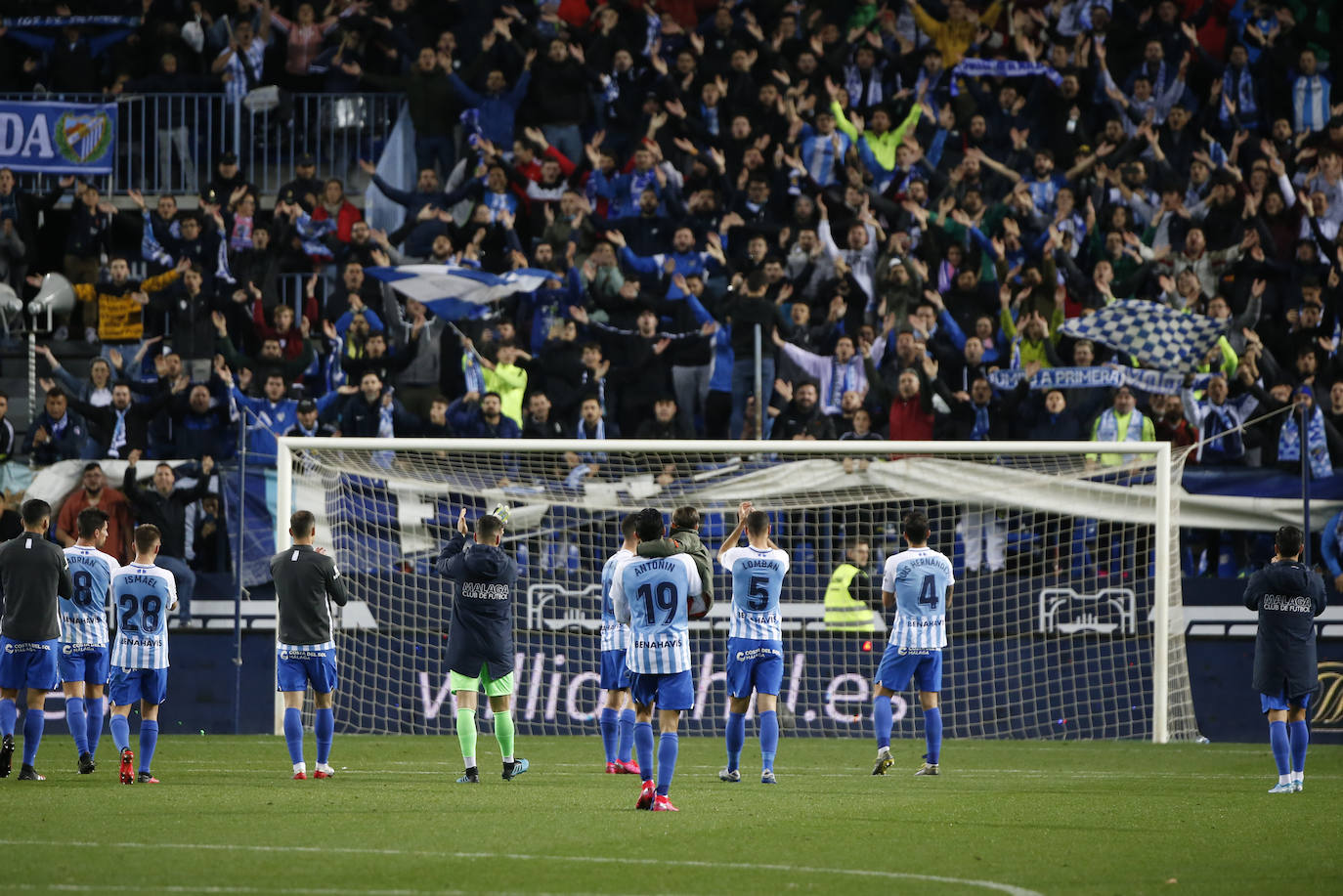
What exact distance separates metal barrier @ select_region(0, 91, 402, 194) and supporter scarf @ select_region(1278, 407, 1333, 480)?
1217 centimetres

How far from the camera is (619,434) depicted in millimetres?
19641

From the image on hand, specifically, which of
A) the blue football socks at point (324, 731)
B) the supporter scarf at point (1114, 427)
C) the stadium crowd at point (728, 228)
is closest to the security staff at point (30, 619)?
the blue football socks at point (324, 731)

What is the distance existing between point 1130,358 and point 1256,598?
24.6 feet

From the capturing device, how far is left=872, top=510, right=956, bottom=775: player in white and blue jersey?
1409cm

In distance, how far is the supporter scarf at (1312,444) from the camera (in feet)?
A: 59.6

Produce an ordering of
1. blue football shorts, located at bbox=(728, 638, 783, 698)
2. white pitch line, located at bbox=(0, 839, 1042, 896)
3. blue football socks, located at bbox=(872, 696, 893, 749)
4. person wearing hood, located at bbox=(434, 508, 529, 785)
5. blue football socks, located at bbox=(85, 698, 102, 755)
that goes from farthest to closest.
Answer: blue football socks, located at bbox=(872, 696, 893, 749) → blue football socks, located at bbox=(85, 698, 102, 755) → blue football shorts, located at bbox=(728, 638, 783, 698) → person wearing hood, located at bbox=(434, 508, 529, 785) → white pitch line, located at bbox=(0, 839, 1042, 896)

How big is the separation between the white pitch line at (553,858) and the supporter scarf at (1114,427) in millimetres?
10995

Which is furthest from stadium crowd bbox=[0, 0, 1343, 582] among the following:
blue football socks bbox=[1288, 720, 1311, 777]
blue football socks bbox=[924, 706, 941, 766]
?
blue football socks bbox=[1288, 720, 1311, 777]

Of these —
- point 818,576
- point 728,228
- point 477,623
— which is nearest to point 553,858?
point 477,623

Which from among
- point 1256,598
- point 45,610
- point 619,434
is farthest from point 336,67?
point 1256,598

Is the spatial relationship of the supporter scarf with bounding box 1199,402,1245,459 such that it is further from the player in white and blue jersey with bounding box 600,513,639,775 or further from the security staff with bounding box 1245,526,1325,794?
the player in white and blue jersey with bounding box 600,513,639,775

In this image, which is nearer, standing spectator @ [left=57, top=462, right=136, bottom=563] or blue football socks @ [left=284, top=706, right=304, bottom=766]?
blue football socks @ [left=284, top=706, right=304, bottom=766]

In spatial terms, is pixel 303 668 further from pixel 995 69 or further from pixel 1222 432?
pixel 995 69

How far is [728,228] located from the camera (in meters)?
21.1
